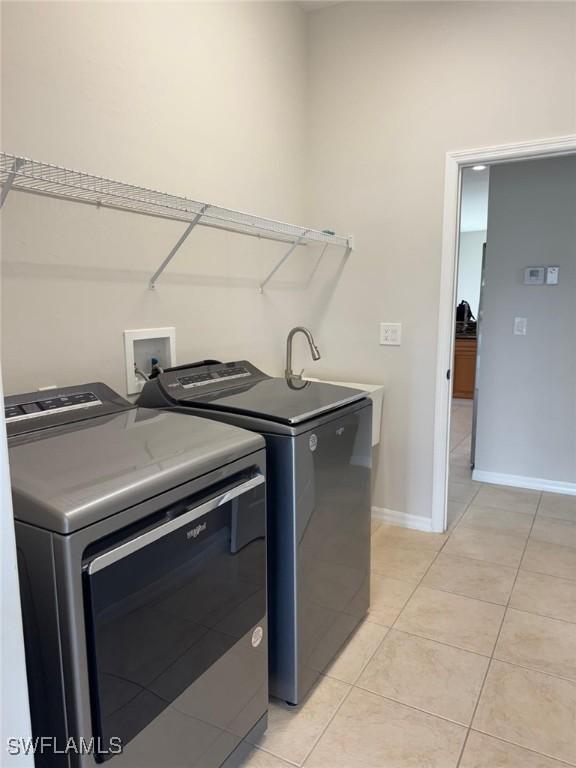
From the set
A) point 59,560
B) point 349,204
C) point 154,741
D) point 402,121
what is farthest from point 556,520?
point 59,560

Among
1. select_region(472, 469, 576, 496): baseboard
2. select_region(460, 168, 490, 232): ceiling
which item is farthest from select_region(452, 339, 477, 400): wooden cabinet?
select_region(472, 469, 576, 496): baseboard

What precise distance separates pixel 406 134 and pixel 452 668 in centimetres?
241

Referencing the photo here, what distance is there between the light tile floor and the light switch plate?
1.32 m

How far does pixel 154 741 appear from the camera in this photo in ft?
3.63

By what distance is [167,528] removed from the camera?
1.07 m

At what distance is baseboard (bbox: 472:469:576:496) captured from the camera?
3.44 meters

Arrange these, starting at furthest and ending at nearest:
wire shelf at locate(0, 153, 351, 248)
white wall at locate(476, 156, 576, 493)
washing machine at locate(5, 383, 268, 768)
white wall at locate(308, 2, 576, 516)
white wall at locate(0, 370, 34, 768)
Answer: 1. white wall at locate(476, 156, 576, 493)
2. white wall at locate(308, 2, 576, 516)
3. wire shelf at locate(0, 153, 351, 248)
4. washing machine at locate(5, 383, 268, 768)
5. white wall at locate(0, 370, 34, 768)

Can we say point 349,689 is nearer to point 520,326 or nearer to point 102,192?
point 102,192

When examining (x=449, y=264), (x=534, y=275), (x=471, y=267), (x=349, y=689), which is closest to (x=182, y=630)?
(x=349, y=689)

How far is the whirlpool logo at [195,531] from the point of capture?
114cm

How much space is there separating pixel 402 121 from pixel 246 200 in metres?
0.94

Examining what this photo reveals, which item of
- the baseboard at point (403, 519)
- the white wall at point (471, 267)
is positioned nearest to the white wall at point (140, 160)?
the baseboard at point (403, 519)

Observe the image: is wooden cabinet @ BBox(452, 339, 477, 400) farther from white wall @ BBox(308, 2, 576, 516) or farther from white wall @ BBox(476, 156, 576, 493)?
white wall @ BBox(308, 2, 576, 516)

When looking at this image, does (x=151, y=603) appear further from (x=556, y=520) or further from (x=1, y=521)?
(x=556, y=520)
